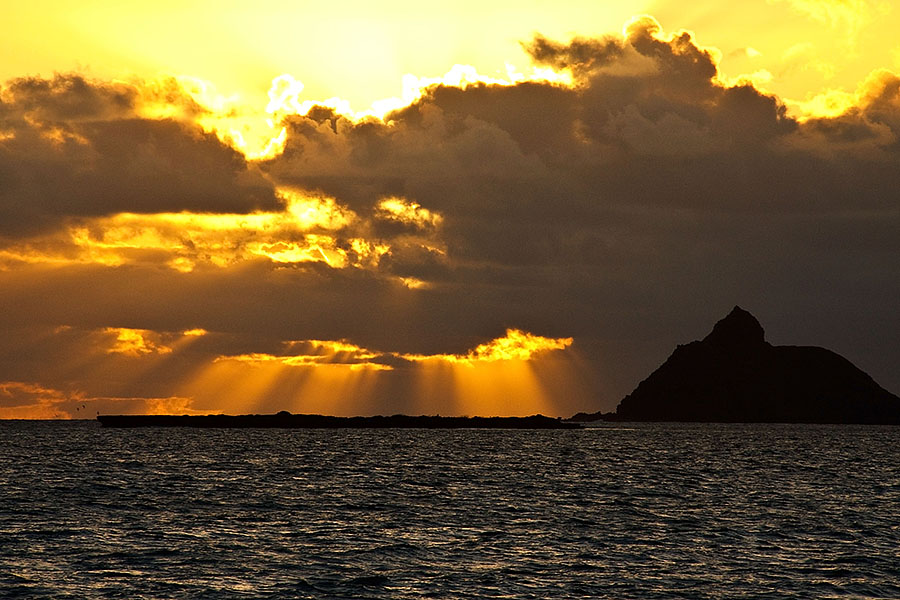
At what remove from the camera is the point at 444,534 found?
209ft

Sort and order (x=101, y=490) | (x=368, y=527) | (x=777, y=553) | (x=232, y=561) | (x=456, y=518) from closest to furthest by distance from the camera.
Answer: (x=232, y=561) → (x=777, y=553) → (x=368, y=527) → (x=456, y=518) → (x=101, y=490)

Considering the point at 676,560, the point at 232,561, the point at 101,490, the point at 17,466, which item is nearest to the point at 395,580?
the point at 232,561

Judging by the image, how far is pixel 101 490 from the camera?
9194 cm

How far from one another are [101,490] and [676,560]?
55.8 metres

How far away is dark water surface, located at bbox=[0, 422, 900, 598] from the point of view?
47750mm

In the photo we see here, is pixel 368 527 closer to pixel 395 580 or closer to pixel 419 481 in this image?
pixel 395 580

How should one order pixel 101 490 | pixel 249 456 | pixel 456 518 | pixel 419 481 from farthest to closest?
1. pixel 249 456
2. pixel 419 481
3. pixel 101 490
4. pixel 456 518

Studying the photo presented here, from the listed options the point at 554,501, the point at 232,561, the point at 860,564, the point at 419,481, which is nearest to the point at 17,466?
the point at 419,481

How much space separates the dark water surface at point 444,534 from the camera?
4775cm

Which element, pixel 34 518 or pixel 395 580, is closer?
pixel 395 580

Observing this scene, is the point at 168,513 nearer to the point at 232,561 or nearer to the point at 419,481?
the point at 232,561

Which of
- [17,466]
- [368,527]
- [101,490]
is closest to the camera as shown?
[368,527]

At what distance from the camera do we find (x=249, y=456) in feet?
526

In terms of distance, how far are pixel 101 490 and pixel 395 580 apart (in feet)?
168
